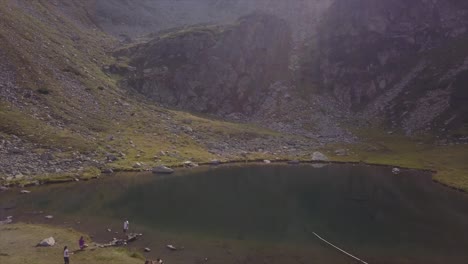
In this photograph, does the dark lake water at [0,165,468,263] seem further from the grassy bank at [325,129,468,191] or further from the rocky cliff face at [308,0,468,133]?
the rocky cliff face at [308,0,468,133]

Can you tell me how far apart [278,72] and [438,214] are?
367ft

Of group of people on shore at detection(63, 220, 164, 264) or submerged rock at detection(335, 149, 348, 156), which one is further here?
submerged rock at detection(335, 149, 348, 156)

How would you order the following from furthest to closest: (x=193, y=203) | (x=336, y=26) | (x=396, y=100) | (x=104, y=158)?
(x=336, y=26)
(x=396, y=100)
(x=104, y=158)
(x=193, y=203)

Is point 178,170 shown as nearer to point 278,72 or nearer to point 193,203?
point 193,203

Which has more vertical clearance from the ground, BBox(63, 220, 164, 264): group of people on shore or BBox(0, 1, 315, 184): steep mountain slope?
BBox(0, 1, 315, 184): steep mountain slope

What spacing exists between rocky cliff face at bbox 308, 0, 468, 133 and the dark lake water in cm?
5479

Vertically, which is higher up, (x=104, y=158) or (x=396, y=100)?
(x=396, y=100)

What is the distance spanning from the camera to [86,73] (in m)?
136

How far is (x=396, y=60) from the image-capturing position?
163875 millimetres

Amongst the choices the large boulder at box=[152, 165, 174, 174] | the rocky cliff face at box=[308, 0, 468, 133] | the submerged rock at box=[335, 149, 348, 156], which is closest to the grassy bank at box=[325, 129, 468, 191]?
the submerged rock at box=[335, 149, 348, 156]

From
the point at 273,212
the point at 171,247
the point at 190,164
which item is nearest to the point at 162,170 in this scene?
the point at 190,164

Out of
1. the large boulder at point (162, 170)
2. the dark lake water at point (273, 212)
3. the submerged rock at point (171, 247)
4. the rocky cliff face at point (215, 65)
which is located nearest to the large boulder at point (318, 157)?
the dark lake water at point (273, 212)

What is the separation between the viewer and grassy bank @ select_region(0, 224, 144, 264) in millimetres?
39906

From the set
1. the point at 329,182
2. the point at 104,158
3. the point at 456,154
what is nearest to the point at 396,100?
the point at 456,154
